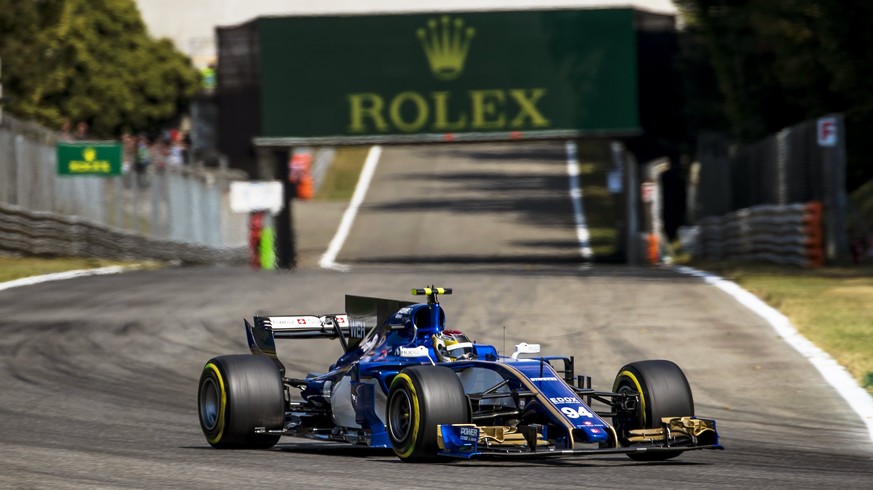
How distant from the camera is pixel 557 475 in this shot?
9.45 m

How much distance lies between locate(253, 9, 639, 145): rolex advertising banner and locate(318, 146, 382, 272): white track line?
446 cm

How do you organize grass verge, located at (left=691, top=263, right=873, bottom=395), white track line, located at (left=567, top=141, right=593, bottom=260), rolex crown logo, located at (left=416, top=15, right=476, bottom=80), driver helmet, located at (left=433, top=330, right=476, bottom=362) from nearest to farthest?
driver helmet, located at (left=433, top=330, right=476, bottom=362)
grass verge, located at (left=691, top=263, right=873, bottom=395)
rolex crown logo, located at (left=416, top=15, right=476, bottom=80)
white track line, located at (left=567, top=141, right=593, bottom=260)

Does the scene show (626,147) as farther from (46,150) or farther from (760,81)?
(46,150)

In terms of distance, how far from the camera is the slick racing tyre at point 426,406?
9586mm

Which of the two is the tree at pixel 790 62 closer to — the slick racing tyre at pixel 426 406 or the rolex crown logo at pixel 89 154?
the rolex crown logo at pixel 89 154

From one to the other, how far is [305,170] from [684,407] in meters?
59.8

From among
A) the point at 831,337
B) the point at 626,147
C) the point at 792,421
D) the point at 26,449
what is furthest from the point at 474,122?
the point at 26,449

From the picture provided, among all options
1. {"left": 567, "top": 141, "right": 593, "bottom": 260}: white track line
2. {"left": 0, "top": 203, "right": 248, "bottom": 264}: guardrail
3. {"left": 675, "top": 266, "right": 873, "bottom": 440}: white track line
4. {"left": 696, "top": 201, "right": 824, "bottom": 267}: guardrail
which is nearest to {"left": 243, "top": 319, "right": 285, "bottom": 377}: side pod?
{"left": 675, "top": 266, "right": 873, "bottom": 440}: white track line

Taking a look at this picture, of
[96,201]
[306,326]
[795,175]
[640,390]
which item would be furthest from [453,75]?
[640,390]

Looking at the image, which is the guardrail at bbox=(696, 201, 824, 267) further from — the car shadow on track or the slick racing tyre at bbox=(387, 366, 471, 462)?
the slick racing tyre at bbox=(387, 366, 471, 462)

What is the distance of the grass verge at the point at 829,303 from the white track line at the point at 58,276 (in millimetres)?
10991

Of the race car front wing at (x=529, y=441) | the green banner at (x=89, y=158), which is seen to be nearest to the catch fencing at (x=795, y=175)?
the green banner at (x=89, y=158)

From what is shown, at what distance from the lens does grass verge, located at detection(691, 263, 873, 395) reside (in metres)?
16.4

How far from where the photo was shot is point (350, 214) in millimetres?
61625
